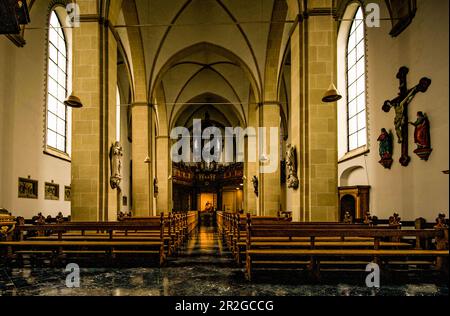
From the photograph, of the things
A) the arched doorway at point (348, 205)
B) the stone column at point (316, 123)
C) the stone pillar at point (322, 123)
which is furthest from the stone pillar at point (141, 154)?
the stone pillar at point (322, 123)

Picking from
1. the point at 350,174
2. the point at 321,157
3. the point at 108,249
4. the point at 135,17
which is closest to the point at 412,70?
the point at 321,157

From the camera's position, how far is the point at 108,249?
7.26 m

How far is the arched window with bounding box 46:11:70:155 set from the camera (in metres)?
→ 13.7

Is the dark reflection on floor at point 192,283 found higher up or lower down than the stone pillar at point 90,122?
lower down

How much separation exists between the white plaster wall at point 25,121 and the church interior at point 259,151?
6 centimetres

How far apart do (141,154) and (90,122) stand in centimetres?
795

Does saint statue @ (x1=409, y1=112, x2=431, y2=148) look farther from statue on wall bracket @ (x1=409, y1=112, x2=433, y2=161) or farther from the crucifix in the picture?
the crucifix

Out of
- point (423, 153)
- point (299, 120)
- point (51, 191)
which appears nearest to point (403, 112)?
point (423, 153)

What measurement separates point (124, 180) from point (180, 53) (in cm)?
919

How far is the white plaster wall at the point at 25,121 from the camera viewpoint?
34.0ft

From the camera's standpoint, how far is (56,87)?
14.2 m

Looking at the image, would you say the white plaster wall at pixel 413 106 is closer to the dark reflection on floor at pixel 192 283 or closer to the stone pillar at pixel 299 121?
the dark reflection on floor at pixel 192 283

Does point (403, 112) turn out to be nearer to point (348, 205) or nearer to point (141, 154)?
point (348, 205)

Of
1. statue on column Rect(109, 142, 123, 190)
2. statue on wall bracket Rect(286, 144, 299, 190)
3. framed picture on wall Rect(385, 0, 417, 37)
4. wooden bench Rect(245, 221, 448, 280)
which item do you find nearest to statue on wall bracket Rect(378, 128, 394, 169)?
statue on wall bracket Rect(286, 144, 299, 190)
